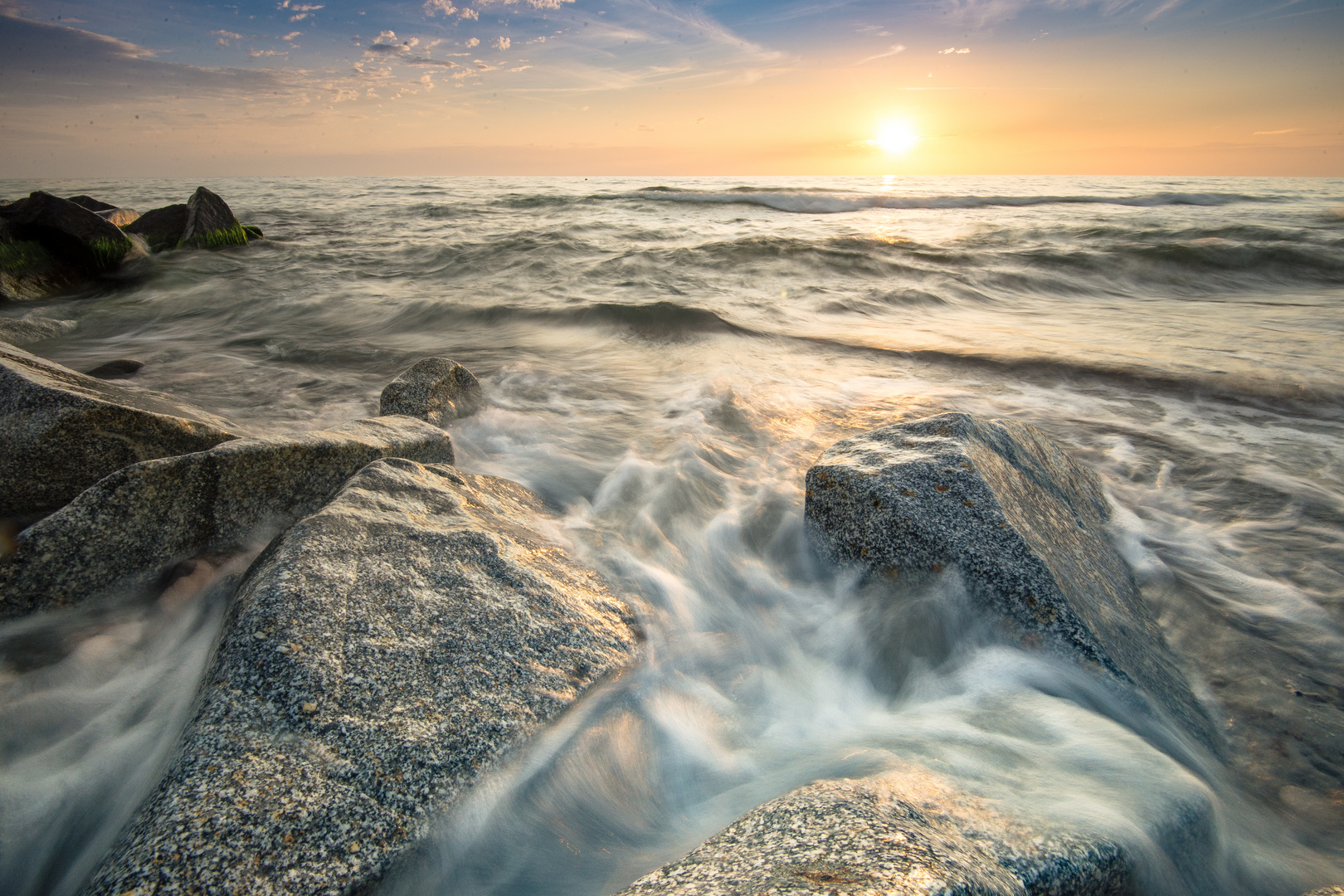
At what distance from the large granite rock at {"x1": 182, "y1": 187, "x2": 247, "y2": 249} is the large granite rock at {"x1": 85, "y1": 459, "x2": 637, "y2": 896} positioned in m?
12.3

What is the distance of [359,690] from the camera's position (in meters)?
1.51

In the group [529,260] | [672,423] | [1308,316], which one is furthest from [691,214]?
[672,423]

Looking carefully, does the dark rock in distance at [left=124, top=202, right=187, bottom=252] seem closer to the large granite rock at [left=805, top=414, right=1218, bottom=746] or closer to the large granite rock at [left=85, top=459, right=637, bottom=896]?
the large granite rock at [left=85, top=459, right=637, bottom=896]

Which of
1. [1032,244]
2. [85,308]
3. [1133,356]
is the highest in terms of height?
[1032,244]

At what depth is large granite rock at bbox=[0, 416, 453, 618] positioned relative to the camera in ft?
7.07

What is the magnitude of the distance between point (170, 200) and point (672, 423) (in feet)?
A: 91.4

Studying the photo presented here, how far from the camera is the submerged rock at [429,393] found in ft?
13.4

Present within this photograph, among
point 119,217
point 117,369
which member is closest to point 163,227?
point 119,217

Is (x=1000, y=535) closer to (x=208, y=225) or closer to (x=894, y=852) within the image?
(x=894, y=852)

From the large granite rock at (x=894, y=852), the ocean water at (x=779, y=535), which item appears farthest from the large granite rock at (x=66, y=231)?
the large granite rock at (x=894, y=852)

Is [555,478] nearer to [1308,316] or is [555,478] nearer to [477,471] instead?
[477,471]

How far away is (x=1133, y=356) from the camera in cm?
571

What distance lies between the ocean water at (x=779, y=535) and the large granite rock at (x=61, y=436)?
773mm

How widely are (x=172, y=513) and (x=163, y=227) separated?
12.8 metres
